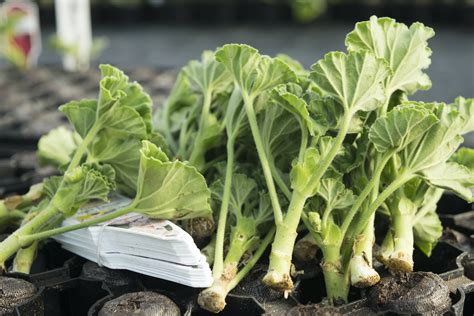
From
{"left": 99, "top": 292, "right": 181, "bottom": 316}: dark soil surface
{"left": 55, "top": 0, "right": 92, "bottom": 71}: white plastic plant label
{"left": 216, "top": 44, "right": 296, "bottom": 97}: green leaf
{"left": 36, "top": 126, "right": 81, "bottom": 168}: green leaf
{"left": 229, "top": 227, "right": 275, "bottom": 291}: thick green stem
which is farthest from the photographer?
{"left": 55, "top": 0, "right": 92, "bottom": 71}: white plastic plant label

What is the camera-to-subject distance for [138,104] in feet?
4.86

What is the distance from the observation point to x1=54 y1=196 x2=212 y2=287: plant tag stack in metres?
1.24

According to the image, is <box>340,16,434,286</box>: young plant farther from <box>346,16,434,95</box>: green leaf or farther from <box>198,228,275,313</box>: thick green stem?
<box>198,228,275,313</box>: thick green stem

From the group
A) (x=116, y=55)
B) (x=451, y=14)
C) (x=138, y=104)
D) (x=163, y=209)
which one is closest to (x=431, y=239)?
(x=163, y=209)

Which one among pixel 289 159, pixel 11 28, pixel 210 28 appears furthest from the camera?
pixel 210 28

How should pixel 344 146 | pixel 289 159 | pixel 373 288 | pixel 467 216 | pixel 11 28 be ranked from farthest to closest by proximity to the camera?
pixel 11 28
pixel 467 216
pixel 289 159
pixel 344 146
pixel 373 288

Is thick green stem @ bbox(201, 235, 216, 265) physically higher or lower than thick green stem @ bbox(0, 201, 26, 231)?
higher

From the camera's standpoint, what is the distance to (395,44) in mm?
1383

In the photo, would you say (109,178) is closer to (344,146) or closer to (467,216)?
(344,146)

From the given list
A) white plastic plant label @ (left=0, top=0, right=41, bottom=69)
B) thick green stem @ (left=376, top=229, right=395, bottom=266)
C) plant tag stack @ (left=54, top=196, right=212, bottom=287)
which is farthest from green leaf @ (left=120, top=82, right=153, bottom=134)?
white plastic plant label @ (left=0, top=0, right=41, bottom=69)

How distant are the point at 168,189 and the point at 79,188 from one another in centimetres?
22

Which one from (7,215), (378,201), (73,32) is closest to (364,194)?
(378,201)

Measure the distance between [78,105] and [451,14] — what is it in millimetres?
6213

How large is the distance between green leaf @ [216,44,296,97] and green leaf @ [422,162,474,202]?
335mm
